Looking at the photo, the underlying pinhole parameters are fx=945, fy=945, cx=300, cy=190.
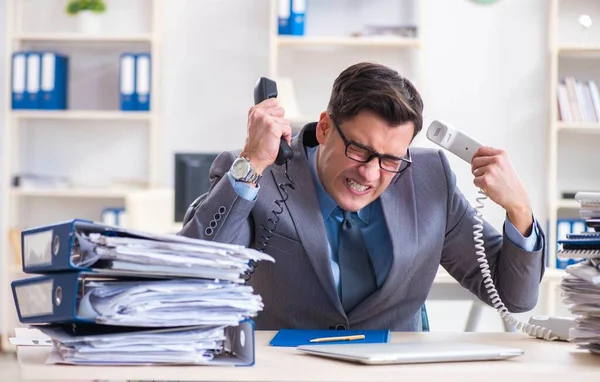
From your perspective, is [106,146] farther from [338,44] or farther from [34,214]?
[338,44]

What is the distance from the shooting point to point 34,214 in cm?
569

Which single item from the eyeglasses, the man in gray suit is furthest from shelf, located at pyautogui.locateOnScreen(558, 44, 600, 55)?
the eyeglasses

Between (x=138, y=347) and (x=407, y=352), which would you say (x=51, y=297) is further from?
(x=407, y=352)

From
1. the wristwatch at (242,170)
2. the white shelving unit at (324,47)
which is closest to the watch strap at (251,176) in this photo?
the wristwatch at (242,170)

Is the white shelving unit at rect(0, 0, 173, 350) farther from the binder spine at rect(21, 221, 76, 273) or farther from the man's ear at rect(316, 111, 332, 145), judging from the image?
the binder spine at rect(21, 221, 76, 273)

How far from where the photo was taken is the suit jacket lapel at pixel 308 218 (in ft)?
6.21

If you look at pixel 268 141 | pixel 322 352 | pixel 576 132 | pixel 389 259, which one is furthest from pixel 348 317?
pixel 576 132

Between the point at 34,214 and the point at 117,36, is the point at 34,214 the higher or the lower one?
the lower one

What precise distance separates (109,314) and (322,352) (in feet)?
1.06

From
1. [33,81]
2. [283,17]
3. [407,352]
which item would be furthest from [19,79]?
[407,352]

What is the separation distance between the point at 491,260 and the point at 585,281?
1.48 feet

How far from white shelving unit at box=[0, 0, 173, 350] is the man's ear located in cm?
334

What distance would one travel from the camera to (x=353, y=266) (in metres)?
1.95

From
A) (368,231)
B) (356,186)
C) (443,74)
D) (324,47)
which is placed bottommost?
(368,231)
